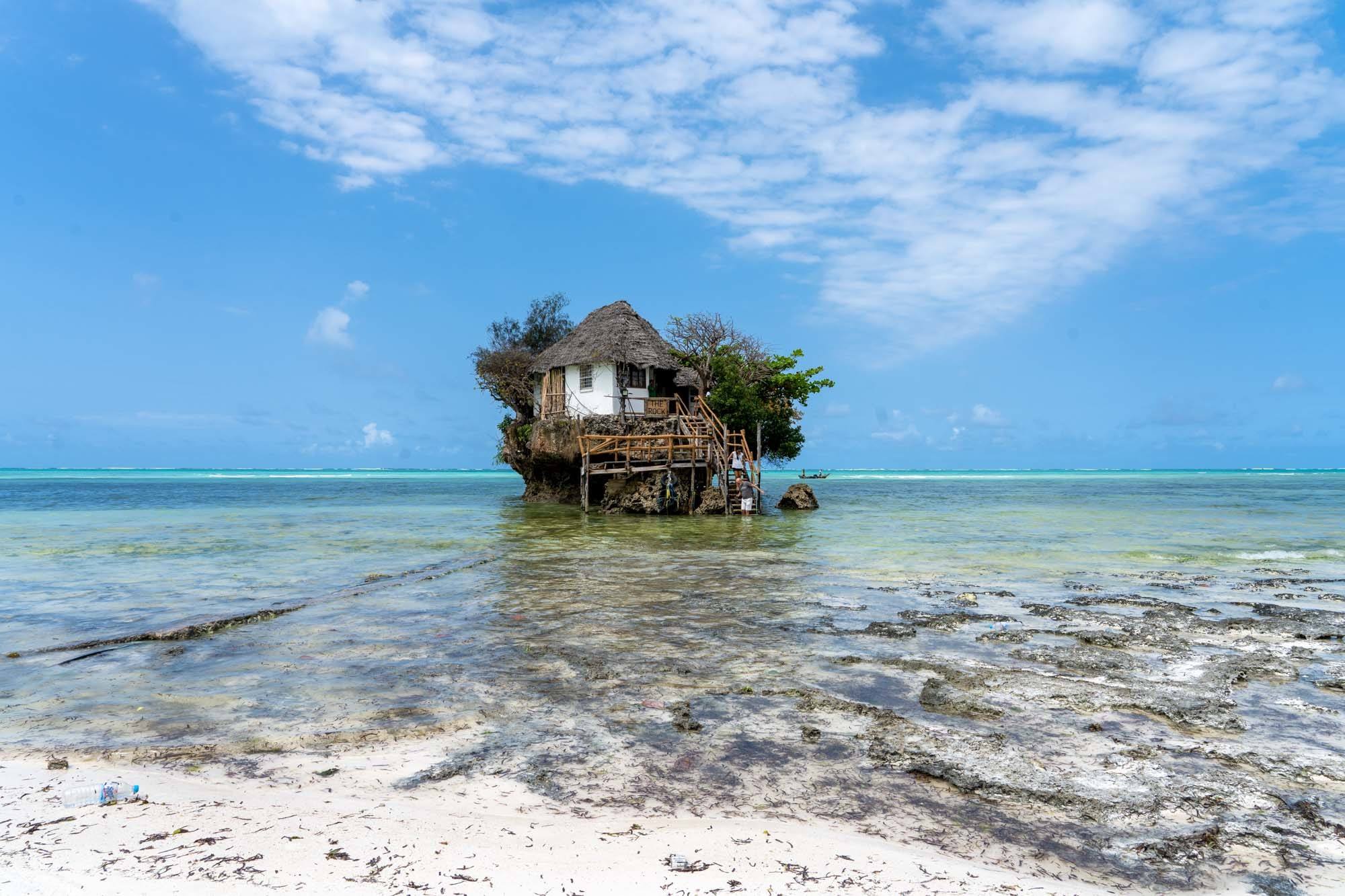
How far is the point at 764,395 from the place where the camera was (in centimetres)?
3812

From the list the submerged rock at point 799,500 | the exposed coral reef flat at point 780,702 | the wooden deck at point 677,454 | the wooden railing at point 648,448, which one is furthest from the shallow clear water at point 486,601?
the submerged rock at point 799,500

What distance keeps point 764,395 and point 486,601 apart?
93.4ft

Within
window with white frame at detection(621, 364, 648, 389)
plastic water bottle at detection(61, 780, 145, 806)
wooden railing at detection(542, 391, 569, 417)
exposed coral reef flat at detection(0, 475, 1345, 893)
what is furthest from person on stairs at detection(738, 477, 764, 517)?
plastic water bottle at detection(61, 780, 145, 806)

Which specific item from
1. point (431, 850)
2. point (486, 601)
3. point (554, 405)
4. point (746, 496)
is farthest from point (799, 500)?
point (431, 850)

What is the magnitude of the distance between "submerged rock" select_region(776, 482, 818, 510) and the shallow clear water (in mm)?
5600

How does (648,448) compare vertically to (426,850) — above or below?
above

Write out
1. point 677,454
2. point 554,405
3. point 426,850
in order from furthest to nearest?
point 554,405, point 677,454, point 426,850

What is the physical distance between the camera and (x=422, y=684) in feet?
22.0

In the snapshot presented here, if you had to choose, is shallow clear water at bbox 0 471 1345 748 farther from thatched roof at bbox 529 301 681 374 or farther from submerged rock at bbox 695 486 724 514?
thatched roof at bbox 529 301 681 374

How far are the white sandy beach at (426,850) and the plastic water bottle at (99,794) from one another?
76 mm

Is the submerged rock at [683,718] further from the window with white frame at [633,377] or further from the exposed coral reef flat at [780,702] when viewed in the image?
the window with white frame at [633,377]

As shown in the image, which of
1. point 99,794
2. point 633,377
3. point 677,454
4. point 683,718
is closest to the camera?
point 99,794

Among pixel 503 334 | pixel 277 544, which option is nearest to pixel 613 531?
pixel 277 544

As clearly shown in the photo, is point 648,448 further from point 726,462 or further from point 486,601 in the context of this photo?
point 486,601
